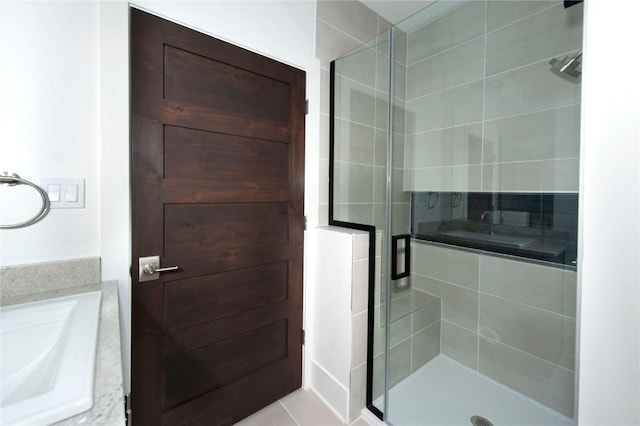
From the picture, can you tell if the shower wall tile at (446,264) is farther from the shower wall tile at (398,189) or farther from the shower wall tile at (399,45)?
the shower wall tile at (399,45)

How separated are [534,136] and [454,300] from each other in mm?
1211

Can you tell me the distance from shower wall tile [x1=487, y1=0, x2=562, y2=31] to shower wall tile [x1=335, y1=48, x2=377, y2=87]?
28.4 inches

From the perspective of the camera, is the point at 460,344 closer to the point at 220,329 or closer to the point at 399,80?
the point at 220,329

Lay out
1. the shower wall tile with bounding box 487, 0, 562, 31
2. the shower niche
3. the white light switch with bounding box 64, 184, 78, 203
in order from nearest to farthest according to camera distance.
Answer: the white light switch with bounding box 64, 184, 78, 203
the shower niche
the shower wall tile with bounding box 487, 0, 562, 31

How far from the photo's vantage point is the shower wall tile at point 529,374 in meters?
1.50

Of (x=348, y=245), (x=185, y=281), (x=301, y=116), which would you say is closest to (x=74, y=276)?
(x=185, y=281)

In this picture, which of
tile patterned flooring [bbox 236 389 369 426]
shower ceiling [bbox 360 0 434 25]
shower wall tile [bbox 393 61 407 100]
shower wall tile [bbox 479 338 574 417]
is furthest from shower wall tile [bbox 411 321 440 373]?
shower ceiling [bbox 360 0 434 25]

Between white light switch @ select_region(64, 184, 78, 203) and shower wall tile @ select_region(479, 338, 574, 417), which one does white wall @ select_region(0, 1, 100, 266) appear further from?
shower wall tile @ select_region(479, 338, 574, 417)


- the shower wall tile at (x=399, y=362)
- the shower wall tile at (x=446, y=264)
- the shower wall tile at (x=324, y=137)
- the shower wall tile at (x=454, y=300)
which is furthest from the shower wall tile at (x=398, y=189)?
the shower wall tile at (x=399, y=362)

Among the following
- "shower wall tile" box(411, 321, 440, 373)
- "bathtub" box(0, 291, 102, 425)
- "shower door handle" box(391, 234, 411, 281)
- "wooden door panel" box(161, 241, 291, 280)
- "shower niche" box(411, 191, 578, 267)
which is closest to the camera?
"bathtub" box(0, 291, 102, 425)

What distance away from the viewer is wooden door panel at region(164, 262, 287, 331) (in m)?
1.32

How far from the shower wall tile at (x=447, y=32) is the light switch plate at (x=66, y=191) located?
1936mm

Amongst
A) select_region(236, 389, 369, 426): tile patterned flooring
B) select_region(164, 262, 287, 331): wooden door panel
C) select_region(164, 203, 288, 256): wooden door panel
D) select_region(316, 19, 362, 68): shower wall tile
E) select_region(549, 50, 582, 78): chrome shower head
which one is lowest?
select_region(236, 389, 369, 426): tile patterned flooring

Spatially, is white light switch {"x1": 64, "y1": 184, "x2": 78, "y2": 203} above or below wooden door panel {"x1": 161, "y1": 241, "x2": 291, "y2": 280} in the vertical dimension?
above
